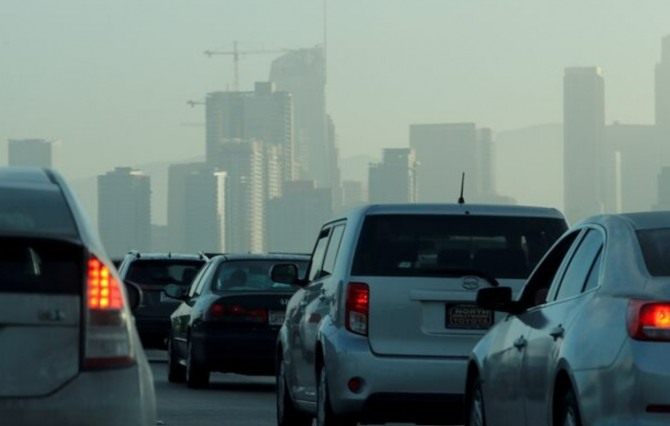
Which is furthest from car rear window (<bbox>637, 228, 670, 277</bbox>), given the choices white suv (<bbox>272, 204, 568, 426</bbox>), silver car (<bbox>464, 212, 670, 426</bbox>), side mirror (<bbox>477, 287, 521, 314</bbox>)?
white suv (<bbox>272, 204, 568, 426</bbox>)

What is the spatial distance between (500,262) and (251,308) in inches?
342

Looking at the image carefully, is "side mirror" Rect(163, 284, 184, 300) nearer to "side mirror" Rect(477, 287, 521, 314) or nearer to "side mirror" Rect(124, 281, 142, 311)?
"side mirror" Rect(477, 287, 521, 314)

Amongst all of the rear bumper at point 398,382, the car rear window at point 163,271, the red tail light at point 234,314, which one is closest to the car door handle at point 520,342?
the rear bumper at point 398,382

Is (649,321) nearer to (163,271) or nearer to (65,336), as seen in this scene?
(65,336)

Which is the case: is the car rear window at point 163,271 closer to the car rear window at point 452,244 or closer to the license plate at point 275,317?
the license plate at point 275,317

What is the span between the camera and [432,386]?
44.6 feet

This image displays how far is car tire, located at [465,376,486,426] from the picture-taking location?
38.9 ft

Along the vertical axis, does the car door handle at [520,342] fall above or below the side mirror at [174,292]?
above

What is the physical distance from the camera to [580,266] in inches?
400

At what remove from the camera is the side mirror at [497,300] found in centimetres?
1111

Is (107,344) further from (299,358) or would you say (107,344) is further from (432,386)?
(299,358)

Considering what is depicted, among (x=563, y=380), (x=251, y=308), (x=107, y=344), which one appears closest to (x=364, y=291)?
(x=563, y=380)

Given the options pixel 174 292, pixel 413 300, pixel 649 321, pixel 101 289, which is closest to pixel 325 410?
pixel 413 300

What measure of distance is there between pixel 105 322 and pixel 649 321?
7.36 ft
